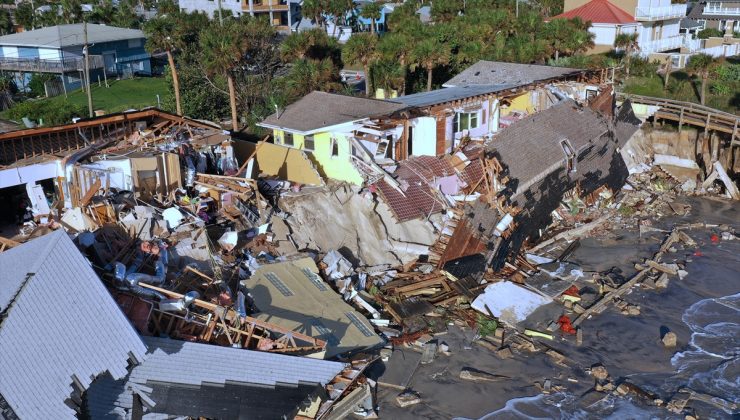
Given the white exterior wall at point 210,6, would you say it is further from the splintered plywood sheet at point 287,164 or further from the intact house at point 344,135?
the splintered plywood sheet at point 287,164

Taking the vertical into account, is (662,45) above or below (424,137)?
above

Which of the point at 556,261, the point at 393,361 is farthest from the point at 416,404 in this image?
the point at 556,261

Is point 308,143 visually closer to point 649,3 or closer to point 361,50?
point 361,50

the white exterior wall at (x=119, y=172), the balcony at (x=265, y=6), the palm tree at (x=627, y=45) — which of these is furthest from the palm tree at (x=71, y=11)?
the white exterior wall at (x=119, y=172)

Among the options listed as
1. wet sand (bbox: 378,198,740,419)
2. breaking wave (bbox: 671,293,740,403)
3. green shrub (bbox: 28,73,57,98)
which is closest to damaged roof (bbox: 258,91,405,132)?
wet sand (bbox: 378,198,740,419)

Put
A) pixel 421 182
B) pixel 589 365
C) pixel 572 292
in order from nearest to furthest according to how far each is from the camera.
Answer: pixel 589 365
pixel 572 292
pixel 421 182

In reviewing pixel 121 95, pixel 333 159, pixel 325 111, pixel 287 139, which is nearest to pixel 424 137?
pixel 333 159
